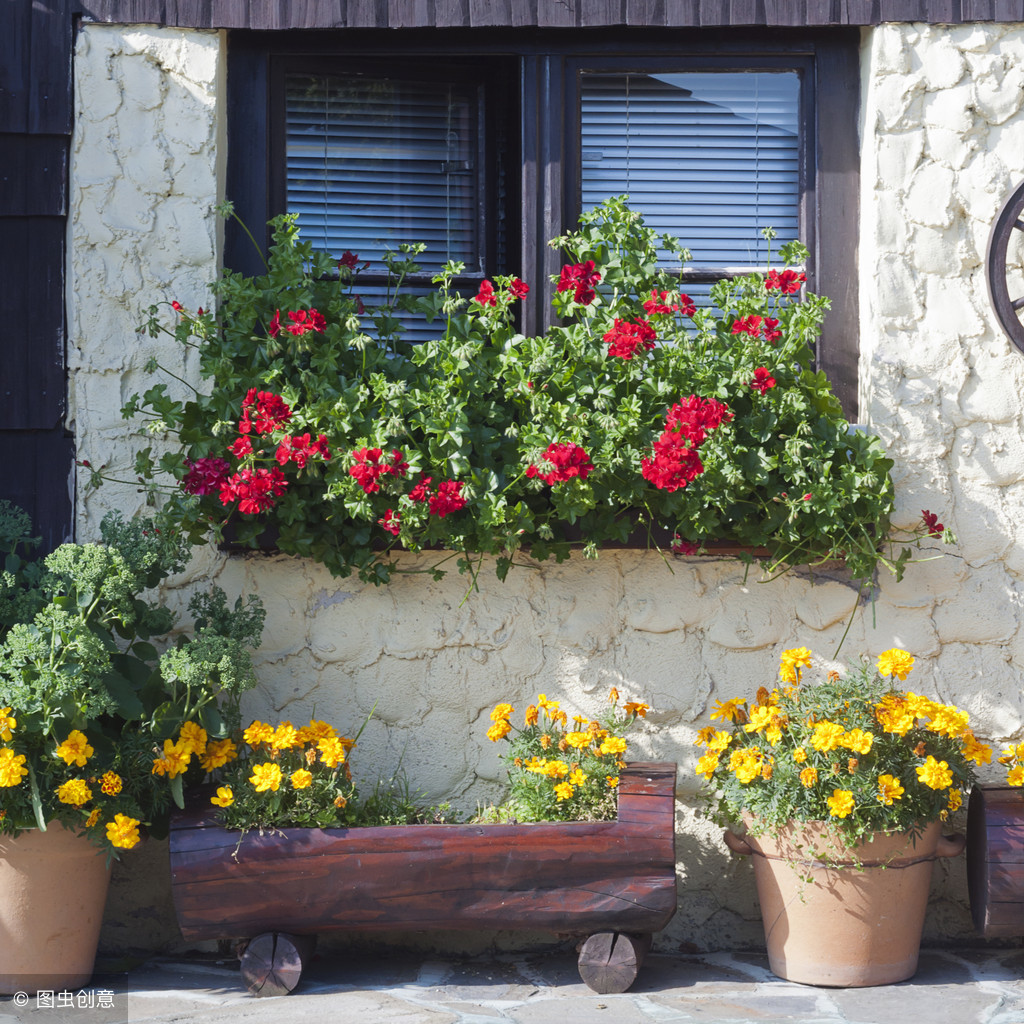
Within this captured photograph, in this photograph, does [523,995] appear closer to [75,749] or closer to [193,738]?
[193,738]

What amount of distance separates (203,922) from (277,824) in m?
0.27

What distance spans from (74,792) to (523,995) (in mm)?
1109

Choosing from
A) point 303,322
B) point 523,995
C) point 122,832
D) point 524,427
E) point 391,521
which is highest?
point 303,322

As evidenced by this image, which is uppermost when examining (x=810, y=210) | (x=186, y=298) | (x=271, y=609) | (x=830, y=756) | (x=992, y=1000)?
(x=810, y=210)

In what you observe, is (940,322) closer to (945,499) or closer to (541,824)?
(945,499)

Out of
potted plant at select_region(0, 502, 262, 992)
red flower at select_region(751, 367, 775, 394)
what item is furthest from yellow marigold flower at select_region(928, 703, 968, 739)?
potted plant at select_region(0, 502, 262, 992)

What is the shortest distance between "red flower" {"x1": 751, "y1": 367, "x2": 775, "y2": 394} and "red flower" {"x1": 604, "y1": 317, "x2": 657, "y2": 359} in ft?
0.88

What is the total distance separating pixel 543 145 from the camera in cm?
317

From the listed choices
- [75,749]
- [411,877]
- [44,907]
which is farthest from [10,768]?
[411,877]

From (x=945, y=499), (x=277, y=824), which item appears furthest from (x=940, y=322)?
(x=277, y=824)

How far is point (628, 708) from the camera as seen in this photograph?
9.38 feet

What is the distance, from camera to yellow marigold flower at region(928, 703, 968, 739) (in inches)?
103

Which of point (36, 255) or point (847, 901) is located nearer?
point (847, 901)

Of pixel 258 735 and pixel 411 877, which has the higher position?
pixel 258 735
